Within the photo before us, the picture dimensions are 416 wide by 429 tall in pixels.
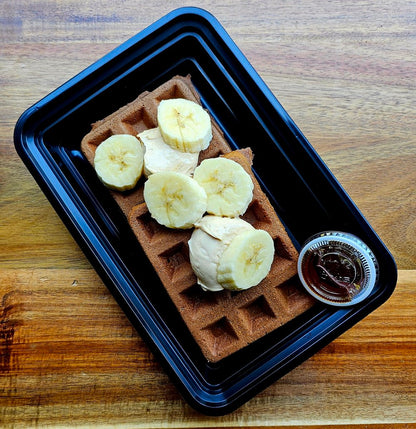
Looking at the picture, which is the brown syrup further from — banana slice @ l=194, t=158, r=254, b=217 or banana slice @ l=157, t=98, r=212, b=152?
banana slice @ l=157, t=98, r=212, b=152

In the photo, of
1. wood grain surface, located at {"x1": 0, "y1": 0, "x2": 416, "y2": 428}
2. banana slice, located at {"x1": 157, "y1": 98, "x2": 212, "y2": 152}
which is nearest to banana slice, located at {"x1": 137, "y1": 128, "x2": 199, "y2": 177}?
banana slice, located at {"x1": 157, "y1": 98, "x2": 212, "y2": 152}

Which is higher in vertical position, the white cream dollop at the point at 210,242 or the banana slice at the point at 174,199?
the banana slice at the point at 174,199

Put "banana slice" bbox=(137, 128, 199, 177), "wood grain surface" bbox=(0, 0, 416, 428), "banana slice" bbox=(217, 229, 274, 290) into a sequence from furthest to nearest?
"wood grain surface" bbox=(0, 0, 416, 428), "banana slice" bbox=(137, 128, 199, 177), "banana slice" bbox=(217, 229, 274, 290)

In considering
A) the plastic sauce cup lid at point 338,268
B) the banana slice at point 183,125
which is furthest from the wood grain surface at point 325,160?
the banana slice at point 183,125

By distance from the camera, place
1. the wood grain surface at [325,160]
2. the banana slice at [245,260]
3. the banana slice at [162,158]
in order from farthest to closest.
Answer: the wood grain surface at [325,160] → the banana slice at [162,158] → the banana slice at [245,260]

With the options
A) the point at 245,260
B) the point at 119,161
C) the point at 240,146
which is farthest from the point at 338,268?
the point at 119,161

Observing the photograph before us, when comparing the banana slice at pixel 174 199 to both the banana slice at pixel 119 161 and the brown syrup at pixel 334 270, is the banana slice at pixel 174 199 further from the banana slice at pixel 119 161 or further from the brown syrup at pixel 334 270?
the brown syrup at pixel 334 270

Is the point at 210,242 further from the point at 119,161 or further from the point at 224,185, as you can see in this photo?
the point at 119,161
